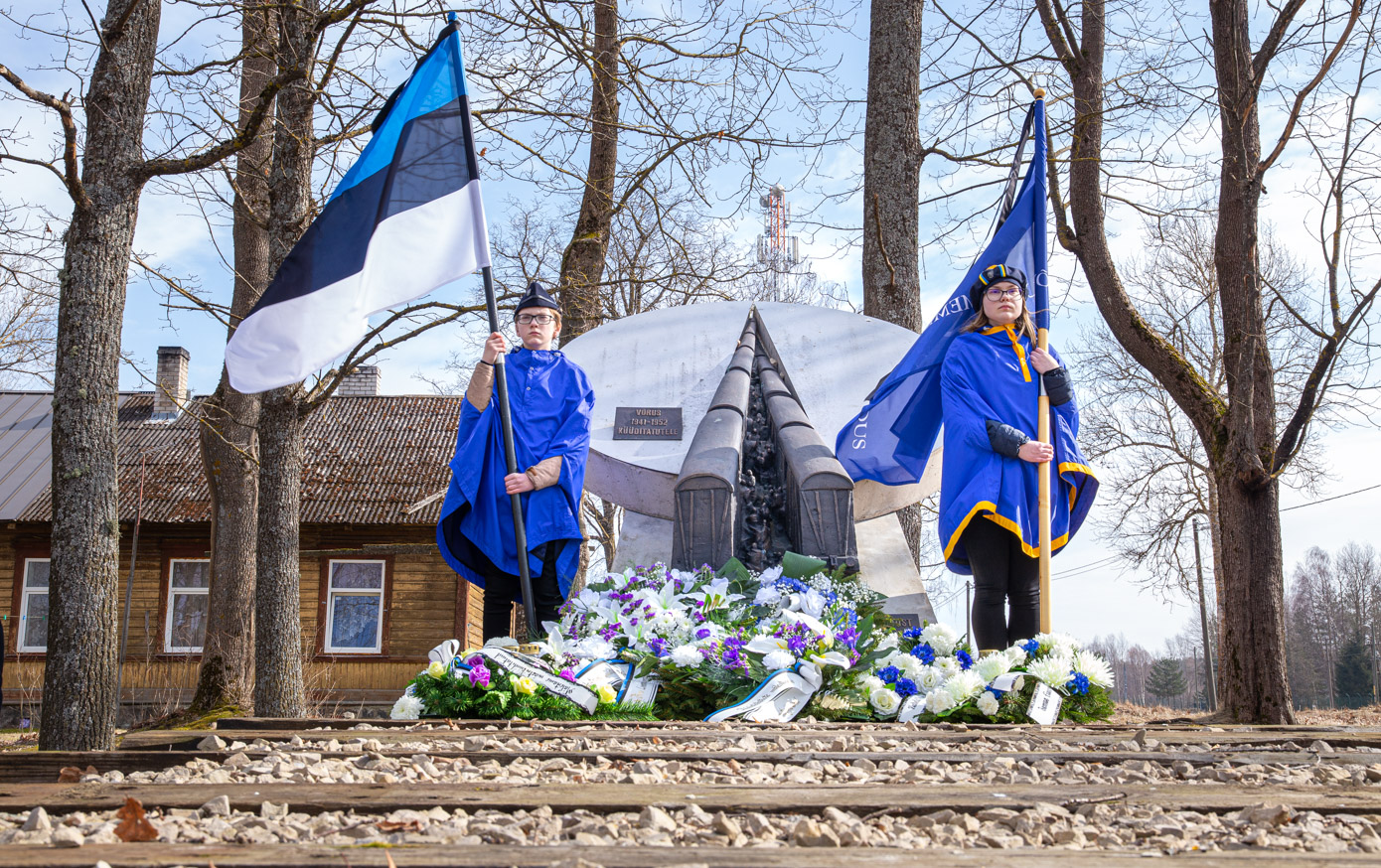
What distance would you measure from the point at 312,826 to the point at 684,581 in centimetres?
337

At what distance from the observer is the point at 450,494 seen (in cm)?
543

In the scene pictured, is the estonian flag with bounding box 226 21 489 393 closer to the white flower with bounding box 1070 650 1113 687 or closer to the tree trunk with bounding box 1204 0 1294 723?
the white flower with bounding box 1070 650 1113 687

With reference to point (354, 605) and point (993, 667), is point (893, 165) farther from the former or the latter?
point (354, 605)

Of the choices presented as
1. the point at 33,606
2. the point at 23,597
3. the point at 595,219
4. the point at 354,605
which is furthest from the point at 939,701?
the point at 33,606

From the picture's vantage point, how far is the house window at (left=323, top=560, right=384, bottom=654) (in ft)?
63.6

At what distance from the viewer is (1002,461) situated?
517 centimetres

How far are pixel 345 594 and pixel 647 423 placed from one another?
13.8 meters

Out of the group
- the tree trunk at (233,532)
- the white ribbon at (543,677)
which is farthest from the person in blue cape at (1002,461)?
the tree trunk at (233,532)

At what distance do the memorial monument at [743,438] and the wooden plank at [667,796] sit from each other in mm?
3483

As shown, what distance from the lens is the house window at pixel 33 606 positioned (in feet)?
64.3

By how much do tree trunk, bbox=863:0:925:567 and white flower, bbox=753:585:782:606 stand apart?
14.2 ft

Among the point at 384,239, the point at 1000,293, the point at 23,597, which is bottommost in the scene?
the point at 23,597

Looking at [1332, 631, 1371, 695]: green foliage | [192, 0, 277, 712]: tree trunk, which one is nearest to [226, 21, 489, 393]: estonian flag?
[192, 0, 277, 712]: tree trunk

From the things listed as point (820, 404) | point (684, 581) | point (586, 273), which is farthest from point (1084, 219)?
point (684, 581)
